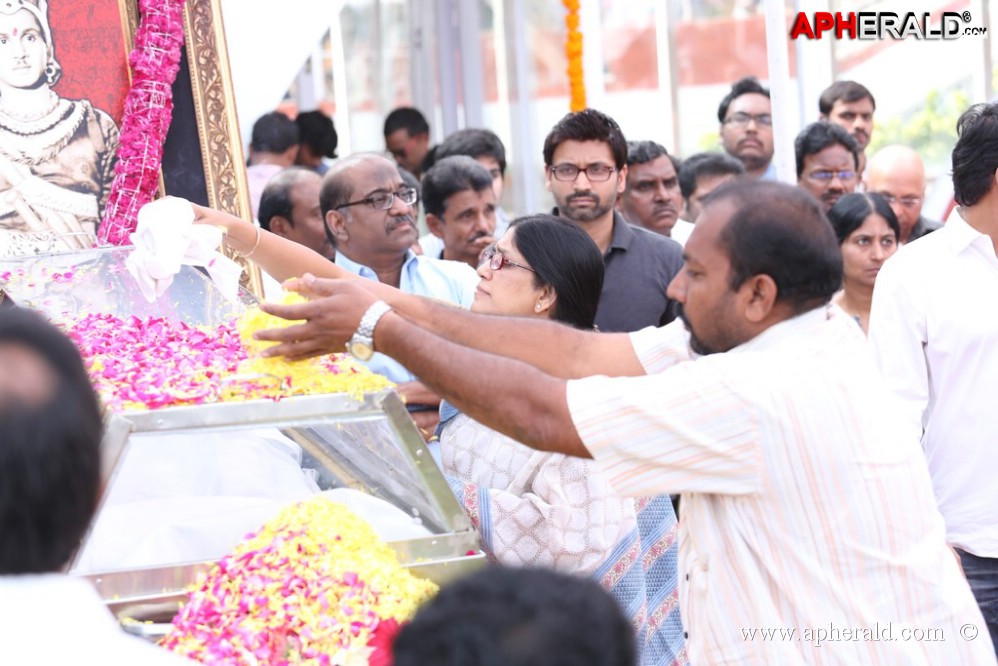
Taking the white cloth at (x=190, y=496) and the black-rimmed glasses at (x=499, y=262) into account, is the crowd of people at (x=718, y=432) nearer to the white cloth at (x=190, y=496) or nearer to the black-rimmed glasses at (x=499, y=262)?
the black-rimmed glasses at (x=499, y=262)

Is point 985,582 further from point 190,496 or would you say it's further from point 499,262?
point 190,496

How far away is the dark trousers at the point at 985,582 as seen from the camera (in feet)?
11.7

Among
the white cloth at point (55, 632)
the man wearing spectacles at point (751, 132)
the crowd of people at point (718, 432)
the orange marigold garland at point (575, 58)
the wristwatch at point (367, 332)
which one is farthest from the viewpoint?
→ the man wearing spectacles at point (751, 132)

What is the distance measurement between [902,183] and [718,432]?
4.01 m

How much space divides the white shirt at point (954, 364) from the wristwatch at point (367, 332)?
1744mm

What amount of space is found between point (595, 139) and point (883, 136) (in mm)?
6589

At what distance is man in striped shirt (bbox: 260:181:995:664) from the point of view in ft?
7.39

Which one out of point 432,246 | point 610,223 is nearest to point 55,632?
point 610,223

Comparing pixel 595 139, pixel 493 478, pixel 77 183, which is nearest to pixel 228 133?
pixel 77 183

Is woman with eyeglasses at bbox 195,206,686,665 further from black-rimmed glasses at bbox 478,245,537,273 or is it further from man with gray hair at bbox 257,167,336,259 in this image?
man with gray hair at bbox 257,167,336,259

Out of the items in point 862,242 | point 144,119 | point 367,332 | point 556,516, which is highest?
point 144,119

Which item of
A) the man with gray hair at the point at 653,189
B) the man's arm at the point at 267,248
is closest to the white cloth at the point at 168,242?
the man's arm at the point at 267,248

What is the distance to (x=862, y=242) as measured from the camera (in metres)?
5.13

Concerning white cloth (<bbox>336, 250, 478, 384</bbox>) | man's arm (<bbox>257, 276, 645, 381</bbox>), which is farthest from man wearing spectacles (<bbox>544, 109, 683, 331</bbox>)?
man's arm (<bbox>257, 276, 645, 381</bbox>)
